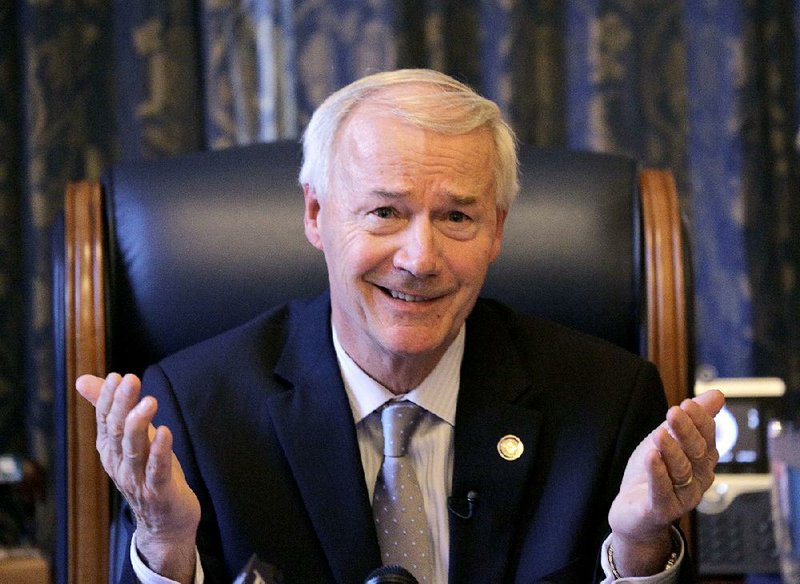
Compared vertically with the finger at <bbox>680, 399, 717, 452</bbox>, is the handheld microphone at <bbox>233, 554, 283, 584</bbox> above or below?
below

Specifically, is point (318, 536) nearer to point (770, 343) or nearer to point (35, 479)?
point (35, 479)

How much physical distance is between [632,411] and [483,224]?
0.40 m

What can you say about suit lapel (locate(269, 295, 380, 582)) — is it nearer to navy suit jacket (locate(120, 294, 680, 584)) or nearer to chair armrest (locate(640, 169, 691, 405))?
navy suit jacket (locate(120, 294, 680, 584))

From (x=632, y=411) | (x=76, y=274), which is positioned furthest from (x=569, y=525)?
(x=76, y=274)

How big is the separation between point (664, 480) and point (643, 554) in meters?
0.17

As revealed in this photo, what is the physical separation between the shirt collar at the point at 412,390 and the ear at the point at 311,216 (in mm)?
151

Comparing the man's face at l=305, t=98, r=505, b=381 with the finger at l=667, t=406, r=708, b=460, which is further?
the man's face at l=305, t=98, r=505, b=381

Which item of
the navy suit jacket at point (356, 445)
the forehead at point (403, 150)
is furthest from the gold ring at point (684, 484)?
the forehead at point (403, 150)

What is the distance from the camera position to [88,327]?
6.39 ft

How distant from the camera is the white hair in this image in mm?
1798

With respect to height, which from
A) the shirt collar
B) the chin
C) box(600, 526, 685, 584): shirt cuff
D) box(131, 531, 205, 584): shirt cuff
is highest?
the chin

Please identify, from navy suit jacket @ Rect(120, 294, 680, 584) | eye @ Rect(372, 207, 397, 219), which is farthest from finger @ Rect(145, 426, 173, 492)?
eye @ Rect(372, 207, 397, 219)

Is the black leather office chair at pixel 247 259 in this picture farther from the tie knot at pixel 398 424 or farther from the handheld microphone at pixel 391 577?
the handheld microphone at pixel 391 577

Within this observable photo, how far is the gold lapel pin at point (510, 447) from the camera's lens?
1854 millimetres
